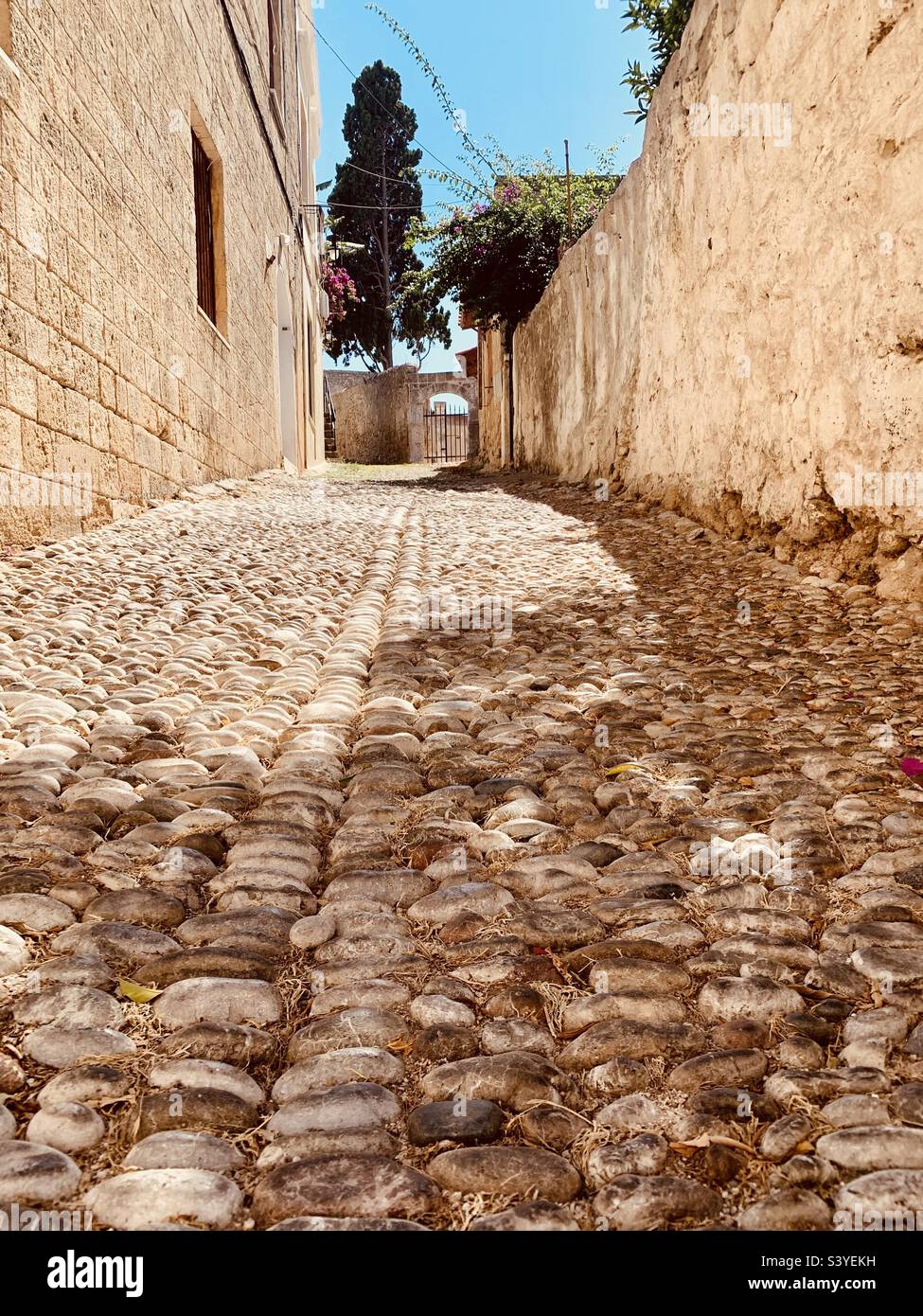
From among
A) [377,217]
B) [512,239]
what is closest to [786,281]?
[512,239]

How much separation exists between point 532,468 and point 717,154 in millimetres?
7017

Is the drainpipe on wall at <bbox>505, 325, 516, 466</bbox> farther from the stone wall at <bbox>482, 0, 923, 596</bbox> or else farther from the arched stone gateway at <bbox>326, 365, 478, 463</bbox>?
the arched stone gateway at <bbox>326, 365, 478, 463</bbox>

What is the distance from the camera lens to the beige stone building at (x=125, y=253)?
401cm

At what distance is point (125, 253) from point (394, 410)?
19.7m

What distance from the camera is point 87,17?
15.5 feet

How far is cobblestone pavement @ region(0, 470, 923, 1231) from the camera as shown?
99 centimetres

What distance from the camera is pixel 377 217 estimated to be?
31.0m

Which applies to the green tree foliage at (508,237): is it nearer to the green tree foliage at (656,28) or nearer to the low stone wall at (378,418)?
the green tree foliage at (656,28)

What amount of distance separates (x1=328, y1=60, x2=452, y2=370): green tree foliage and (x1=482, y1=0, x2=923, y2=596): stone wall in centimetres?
2478

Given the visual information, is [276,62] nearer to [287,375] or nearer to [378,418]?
[287,375]

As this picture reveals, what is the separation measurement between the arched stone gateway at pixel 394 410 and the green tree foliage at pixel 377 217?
5474mm

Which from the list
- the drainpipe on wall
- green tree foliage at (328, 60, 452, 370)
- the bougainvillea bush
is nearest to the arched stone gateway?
the bougainvillea bush
